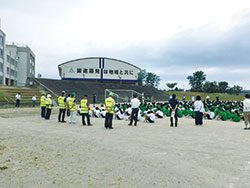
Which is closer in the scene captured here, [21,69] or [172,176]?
[172,176]

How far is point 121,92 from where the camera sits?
3591 cm

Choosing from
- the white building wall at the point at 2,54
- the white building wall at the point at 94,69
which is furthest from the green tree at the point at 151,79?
the white building wall at the point at 2,54

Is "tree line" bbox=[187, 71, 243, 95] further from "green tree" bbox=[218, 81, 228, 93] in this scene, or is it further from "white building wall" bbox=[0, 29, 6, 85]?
"white building wall" bbox=[0, 29, 6, 85]

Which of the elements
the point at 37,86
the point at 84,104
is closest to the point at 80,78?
the point at 37,86

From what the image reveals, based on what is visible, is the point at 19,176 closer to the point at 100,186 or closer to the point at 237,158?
the point at 100,186

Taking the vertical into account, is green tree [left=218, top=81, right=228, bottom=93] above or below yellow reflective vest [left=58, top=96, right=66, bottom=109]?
above

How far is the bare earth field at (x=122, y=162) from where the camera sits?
156 inches

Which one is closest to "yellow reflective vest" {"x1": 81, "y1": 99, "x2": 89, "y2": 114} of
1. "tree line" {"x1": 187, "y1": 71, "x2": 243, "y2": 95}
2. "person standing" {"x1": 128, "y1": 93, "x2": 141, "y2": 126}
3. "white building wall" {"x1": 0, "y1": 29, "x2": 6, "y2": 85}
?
"person standing" {"x1": 128, "y1": 93, "x2": 141, "y2": 126}

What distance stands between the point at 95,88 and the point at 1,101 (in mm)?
20962

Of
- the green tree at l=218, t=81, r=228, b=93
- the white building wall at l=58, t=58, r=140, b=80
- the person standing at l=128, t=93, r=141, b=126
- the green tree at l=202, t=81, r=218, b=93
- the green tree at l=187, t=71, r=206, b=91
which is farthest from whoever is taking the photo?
the green tree at l=187, t=71, r=206, b=91

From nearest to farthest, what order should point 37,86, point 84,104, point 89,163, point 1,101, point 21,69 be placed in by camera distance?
1. point 89,163
2. point 84,104
3. point 1,101
4. point 37,86
5. point 21,69

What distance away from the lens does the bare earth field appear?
13.0 ft

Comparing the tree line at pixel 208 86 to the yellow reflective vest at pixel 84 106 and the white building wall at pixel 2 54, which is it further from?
the yellow reflective vest at pixel 84 106

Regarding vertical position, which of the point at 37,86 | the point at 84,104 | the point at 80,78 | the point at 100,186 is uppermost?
the point at 80,78
